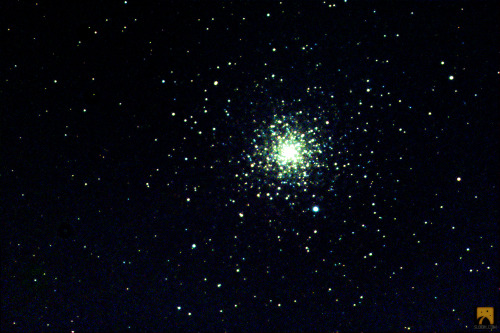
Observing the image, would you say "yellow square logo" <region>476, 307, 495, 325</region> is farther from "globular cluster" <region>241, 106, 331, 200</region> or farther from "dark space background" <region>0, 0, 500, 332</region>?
"globular cluster" <region>241, 106, 331, 200</region>

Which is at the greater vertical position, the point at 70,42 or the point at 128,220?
the point at 70,42

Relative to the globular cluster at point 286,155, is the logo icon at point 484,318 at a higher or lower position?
Answer: lower

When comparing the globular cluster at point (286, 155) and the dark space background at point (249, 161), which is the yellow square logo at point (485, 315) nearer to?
the dark space background at point (249, 161)

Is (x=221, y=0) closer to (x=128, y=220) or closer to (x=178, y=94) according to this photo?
(x=178, y=94)

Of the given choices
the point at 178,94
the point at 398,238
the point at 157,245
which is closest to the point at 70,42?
the point at 178,94

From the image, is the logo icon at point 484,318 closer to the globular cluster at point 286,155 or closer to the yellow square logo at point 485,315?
the yellow square logo at point 485,315

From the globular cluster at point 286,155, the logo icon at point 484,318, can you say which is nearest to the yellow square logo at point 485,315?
the logo icon at point 484,318

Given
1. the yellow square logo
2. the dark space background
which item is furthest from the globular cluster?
the yellow square logo
